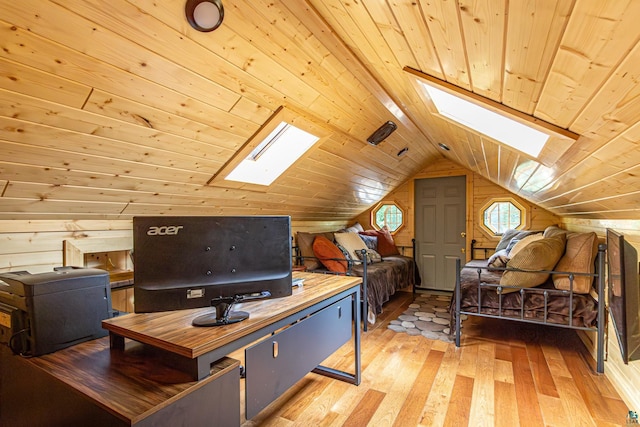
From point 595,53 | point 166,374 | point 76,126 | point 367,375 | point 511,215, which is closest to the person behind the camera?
point 595,53

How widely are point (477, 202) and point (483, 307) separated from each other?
237 cm

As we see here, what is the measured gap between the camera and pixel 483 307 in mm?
2971

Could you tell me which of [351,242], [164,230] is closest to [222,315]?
[164,230]

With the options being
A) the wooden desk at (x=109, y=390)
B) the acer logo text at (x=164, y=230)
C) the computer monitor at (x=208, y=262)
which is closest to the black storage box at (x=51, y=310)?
the wooden desk at (x=109, y=390)

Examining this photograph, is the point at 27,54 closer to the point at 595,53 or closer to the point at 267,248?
the point at 267,248

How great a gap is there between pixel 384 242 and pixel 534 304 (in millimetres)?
2610

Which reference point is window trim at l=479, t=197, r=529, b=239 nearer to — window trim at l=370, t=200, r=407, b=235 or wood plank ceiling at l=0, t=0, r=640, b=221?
window trim at l=370, t=200, r=407, b=235

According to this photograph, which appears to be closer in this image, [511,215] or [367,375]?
[367,375]

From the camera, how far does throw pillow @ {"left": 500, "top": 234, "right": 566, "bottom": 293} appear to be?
266cm

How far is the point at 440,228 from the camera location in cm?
518

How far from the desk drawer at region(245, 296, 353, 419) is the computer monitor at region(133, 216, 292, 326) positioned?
0.75 feet

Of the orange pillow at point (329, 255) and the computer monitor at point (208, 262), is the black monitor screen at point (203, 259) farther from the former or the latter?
the orange pillow at point (329, 255)

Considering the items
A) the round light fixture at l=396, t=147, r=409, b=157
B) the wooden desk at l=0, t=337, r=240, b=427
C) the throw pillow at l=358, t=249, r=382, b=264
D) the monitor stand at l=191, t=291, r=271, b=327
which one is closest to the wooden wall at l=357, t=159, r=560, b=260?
the throw pillow at l=358, t=249, r=382, b=264

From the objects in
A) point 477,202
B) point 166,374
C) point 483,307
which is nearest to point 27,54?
point 166,374
